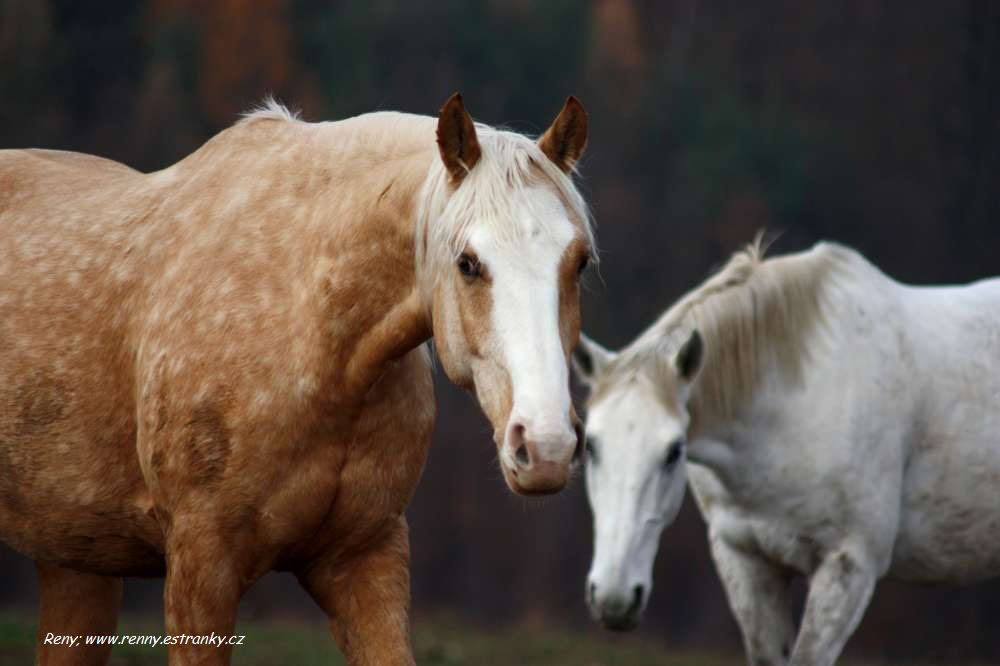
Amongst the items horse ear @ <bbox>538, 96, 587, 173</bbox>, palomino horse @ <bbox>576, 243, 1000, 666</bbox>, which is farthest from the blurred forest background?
horse ear @ <bbox>538, 96, 587, 173</bbox>

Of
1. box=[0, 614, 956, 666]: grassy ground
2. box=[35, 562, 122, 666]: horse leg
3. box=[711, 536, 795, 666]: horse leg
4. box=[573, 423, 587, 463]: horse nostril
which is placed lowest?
box=[0, 614, 956, 666]: grassy ground

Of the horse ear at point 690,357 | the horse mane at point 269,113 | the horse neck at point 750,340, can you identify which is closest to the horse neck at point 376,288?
the horse mane at point 269,113

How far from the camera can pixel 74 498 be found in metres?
3.32

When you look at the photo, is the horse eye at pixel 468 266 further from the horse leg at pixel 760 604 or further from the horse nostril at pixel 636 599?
the horse leg at pixel 760 604

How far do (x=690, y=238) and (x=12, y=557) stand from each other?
1139 cm

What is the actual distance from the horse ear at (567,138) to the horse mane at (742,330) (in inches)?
89.2

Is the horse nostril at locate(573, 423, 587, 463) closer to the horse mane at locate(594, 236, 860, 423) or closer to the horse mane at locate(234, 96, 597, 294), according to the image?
the horse mane at locate(234, 96, 597, 294)

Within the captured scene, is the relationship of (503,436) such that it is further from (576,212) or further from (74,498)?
(74,498)

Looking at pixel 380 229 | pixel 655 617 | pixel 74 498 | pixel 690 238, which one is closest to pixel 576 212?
pixel 380 229

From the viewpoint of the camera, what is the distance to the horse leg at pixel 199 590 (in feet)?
9.78

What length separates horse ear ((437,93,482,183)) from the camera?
2.77 m

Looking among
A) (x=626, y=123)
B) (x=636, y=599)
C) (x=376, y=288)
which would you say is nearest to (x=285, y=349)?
(x=376, y=288)

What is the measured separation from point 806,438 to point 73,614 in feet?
9.54

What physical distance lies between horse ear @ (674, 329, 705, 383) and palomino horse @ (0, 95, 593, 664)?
6.31ft
